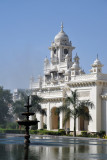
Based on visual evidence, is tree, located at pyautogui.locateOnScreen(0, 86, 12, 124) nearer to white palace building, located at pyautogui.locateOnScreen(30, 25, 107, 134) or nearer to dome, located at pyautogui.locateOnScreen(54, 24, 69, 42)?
white palace building, located at pyautogui.locateOnScreen(30, 25, 107, 134)

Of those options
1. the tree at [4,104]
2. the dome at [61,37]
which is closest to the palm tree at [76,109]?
the dome at [61,37]

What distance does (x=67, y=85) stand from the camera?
5591 centimetres

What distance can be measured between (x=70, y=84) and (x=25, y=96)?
7091 mm

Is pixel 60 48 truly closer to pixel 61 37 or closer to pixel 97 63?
pixel 61 37

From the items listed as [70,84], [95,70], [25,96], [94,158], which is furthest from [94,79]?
[94,158]

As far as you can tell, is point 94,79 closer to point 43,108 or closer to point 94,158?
point 43,108

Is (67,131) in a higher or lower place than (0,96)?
lower

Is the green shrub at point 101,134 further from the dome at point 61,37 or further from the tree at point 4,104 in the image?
the tree at point 4,104

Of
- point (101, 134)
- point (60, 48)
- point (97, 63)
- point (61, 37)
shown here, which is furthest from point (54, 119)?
point (61, 37)

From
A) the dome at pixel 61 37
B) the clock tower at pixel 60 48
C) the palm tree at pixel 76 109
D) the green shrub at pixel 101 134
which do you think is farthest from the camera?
the dome at pixel 61 37

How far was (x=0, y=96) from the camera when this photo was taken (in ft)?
279

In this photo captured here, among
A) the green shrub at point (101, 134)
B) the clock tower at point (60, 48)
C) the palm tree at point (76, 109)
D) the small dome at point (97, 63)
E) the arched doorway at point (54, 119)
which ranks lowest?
the green shrub at point (101, 134)

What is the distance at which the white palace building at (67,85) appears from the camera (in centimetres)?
5016

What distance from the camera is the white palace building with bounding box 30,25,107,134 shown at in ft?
165
